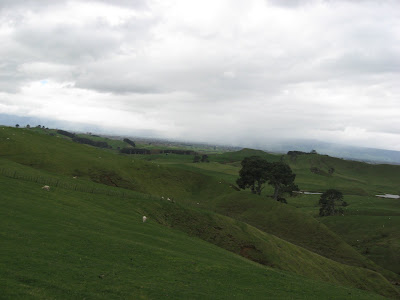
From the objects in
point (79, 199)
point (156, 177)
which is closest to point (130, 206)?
point (79, 199)

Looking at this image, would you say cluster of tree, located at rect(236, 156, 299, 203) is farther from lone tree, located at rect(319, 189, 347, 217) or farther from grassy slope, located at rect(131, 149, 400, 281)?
lone tree, located at rect(319, 189, 347, 217)

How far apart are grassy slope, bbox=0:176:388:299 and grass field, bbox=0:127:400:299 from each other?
0.11m

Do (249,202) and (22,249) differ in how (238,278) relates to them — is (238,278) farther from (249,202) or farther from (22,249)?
(249,202)

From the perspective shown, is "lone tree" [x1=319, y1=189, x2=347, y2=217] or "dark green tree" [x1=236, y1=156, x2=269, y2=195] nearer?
"dark green tree" [x1=236, y1=156, x2=269, y2=195]

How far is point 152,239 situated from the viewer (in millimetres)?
36469

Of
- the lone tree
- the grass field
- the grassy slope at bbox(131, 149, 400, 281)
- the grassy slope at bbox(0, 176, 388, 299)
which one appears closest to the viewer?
the grassy slope at bbox(0, 176, 388, 299)

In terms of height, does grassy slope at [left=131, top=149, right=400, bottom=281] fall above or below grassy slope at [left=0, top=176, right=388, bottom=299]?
below

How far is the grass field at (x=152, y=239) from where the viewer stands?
70.7 ft

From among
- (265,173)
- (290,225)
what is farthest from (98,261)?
(265,173)

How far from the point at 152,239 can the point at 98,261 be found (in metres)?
12.7

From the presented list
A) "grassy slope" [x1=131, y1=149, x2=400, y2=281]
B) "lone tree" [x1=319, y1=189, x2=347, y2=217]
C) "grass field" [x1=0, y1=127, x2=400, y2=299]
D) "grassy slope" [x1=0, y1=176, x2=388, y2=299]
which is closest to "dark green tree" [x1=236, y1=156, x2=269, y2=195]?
"grass field" [x1=0, y1=127, x2=400, y2=299]

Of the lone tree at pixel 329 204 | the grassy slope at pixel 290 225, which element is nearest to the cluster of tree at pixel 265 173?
the grassy slope at pixel 290 225

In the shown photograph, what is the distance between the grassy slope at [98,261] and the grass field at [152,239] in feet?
0.36

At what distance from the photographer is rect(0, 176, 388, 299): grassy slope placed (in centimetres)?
1888
